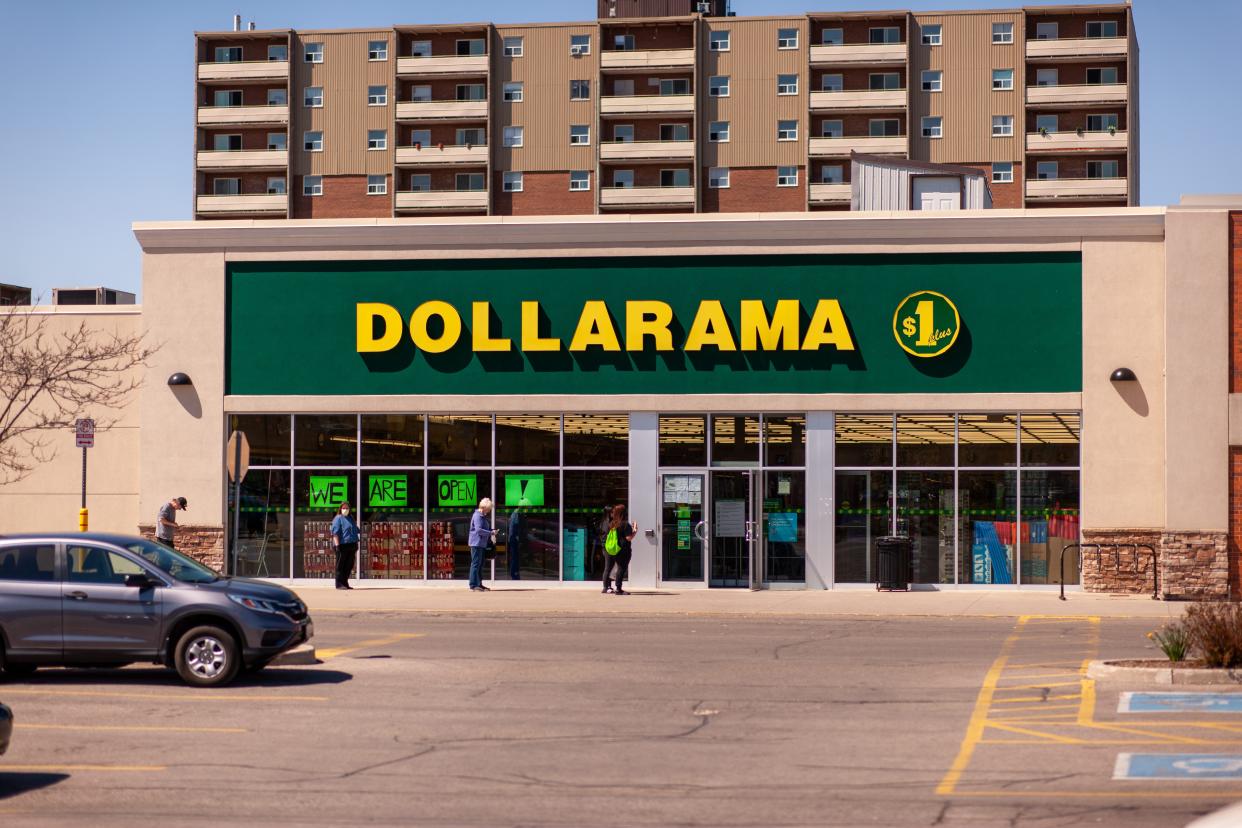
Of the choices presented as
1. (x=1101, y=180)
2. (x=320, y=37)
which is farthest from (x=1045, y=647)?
(x=320, y=37)

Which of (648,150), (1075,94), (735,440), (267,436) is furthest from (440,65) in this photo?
(735,440)

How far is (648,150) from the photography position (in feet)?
269

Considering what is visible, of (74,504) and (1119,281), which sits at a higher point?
(1119,281)

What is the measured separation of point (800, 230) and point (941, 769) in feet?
66.4

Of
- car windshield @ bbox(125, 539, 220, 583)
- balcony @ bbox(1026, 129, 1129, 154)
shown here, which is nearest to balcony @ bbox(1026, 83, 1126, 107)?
balcony @ bbox(1026, 129, 1129, 154)

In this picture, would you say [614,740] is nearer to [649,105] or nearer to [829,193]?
[829,193]

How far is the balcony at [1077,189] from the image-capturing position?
8019cm

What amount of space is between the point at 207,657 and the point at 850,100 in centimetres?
6952

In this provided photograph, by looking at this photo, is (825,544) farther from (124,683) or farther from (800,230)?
(124,683)

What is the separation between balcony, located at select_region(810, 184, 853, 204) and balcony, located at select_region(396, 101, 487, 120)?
18353 mm

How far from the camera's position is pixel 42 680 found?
1669 cm

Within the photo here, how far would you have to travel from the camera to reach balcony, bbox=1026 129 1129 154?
80.1 metres

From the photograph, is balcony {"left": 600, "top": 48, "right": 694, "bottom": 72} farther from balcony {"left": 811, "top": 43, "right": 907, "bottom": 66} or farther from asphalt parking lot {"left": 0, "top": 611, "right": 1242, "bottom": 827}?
asphalt parking lot {"left": 0, "top": 611, "right": 1242, "bottom": 827}

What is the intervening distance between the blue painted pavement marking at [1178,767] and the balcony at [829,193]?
6994cm
